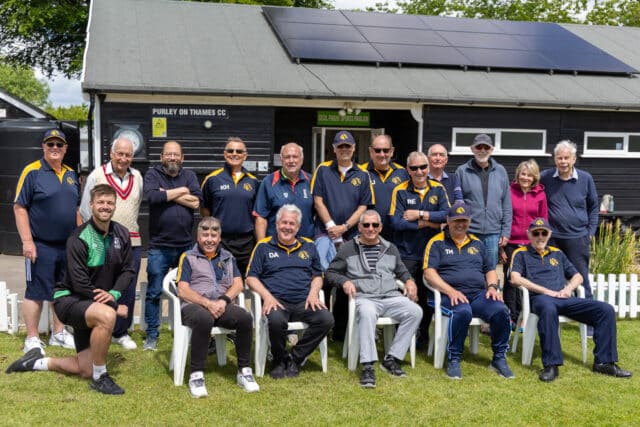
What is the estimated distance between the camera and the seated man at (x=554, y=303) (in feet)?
16.0

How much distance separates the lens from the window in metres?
10.6

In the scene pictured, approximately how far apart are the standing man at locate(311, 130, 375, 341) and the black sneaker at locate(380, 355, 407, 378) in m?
0.73

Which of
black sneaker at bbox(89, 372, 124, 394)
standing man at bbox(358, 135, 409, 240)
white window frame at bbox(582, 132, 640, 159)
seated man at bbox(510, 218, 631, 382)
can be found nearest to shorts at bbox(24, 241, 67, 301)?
black sneaker at bbox(89, 372, 124, 394)

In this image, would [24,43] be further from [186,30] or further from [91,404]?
[91,404]

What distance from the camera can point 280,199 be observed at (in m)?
5.29

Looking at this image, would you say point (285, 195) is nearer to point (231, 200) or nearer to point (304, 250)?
point (231, 200)

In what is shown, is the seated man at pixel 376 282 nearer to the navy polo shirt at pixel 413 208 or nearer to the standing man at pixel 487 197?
the navy polo shirt at pixel 413 208

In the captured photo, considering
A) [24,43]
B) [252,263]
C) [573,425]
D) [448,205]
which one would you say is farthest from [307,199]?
[24,43]

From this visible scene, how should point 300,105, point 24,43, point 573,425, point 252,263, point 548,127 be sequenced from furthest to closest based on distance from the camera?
point 24,43 < point 548,127 < point 300,105 < point 252,263 < point 573,425

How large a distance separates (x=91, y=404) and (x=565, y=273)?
3780 millimetres

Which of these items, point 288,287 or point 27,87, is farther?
point 27,87

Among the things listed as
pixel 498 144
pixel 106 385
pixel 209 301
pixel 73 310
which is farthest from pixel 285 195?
pixel 498 144

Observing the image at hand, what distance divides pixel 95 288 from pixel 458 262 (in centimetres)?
276

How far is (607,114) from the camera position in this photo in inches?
430
